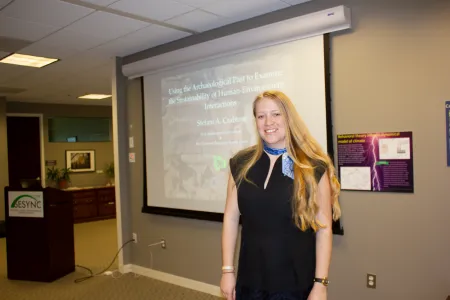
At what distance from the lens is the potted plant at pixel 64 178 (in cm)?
769

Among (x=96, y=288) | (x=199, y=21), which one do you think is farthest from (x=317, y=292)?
(x=96, y=288)

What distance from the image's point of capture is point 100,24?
10.8ft

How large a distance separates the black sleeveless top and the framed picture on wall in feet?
23.8

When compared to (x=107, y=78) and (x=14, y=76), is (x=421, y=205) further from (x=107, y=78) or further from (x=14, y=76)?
(x=14, y=76)

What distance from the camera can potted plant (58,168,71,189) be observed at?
7688mm

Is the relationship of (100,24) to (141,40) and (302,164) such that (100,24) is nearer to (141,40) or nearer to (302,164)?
(141,40)

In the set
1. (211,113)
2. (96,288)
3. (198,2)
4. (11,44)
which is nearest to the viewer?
(198,2)

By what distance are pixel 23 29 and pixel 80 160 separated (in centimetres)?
514

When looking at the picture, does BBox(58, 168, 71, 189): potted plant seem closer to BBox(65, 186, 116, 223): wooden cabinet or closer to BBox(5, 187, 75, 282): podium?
BBox(65, 186, 116, 223): wooden cabinet

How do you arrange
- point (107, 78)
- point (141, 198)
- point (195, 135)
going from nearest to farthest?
point (195, 135), point (141, 198), point (107, 78)

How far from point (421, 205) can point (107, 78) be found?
464cm

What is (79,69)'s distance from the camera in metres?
5.04

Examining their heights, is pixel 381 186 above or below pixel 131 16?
below

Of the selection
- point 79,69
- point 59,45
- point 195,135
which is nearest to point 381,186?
point 195,135
